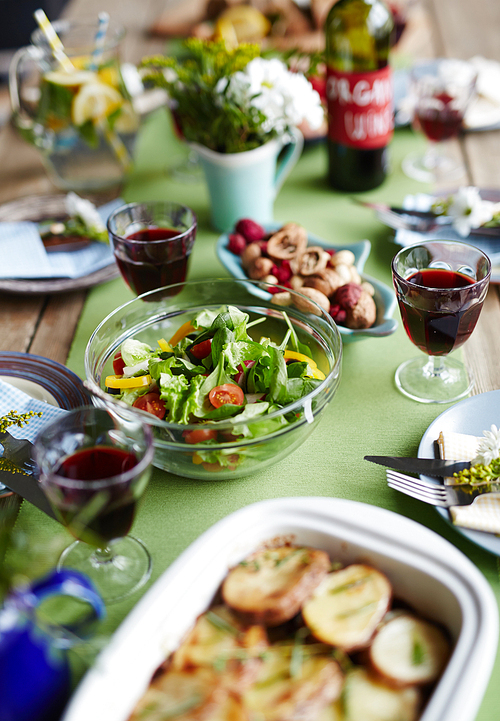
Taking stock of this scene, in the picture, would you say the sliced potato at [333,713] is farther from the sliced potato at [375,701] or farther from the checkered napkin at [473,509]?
the checkered napkin at [473,509]

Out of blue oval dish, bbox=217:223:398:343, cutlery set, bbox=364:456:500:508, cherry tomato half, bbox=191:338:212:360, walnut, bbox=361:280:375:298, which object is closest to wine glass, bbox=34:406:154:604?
cherry tomato half, bbox=191:338:212:360

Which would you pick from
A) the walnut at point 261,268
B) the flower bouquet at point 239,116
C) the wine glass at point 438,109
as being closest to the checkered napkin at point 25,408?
the walnut at point 261,268

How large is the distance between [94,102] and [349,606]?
1.51 meters

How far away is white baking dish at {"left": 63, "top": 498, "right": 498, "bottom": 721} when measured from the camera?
548mm

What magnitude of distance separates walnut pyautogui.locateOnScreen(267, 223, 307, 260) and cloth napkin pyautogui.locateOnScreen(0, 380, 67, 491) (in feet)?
1.82

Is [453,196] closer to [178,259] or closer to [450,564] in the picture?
[178,259]

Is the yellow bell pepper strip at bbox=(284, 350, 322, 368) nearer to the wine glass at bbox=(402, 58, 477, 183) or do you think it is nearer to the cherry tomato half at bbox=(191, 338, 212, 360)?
the cherry tomato half at bbox=(191, 338, 212, 360)

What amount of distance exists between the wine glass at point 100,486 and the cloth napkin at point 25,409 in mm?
230

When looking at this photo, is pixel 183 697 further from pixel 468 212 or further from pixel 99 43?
pixel 99 43

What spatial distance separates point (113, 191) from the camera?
1.83 metres

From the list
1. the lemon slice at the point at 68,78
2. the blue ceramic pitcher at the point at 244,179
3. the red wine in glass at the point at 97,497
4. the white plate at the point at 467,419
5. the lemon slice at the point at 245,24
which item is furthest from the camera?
the lemon slice at the point at 245,24

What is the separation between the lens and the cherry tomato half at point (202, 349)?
100 centimetres

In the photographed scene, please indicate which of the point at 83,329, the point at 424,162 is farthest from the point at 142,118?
the point at 83,329

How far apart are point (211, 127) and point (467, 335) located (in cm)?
80
